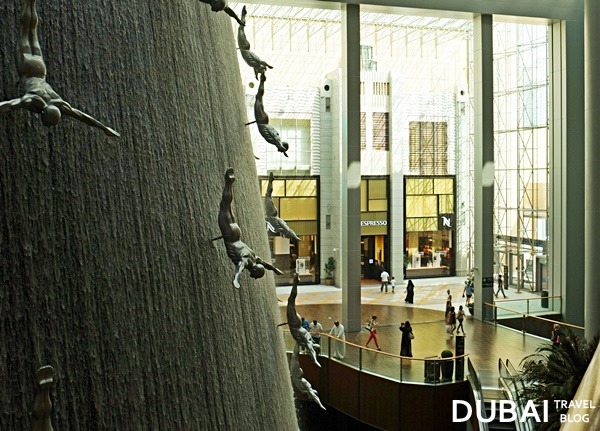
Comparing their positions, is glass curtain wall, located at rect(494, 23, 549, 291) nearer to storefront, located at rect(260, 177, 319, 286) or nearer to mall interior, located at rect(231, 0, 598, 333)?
mall interior, located at rect(231, 0, 598, 333)

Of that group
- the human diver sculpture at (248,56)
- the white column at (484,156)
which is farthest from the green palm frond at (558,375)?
the human diver sculpture at (248,56)

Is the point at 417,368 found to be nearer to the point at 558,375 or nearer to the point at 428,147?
the point at 558,375

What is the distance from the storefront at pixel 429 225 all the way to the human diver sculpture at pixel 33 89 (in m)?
27.3

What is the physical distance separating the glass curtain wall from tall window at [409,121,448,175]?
8.28ft

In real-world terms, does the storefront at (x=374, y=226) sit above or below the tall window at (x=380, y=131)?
below

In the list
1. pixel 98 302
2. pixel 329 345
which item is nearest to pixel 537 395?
pixel 329 345

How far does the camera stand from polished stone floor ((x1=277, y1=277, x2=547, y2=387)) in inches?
527

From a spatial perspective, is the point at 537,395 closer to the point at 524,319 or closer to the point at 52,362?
the point at 524,319

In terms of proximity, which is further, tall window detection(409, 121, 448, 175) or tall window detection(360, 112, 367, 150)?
tall window detection(409, 121, 448, 175)

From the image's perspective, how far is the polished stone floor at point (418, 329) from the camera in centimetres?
1338

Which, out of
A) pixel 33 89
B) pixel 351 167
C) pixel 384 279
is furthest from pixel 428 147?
pixel 33 89

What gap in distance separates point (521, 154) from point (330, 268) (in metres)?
9.07

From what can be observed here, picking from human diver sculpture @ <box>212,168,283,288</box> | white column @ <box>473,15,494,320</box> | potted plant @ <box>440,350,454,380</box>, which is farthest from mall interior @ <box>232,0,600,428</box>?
human diver sculpture @ <box>212,168,283,288</box>

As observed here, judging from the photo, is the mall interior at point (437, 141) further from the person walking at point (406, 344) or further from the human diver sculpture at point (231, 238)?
the human diver sculpture at point (231, 238)
